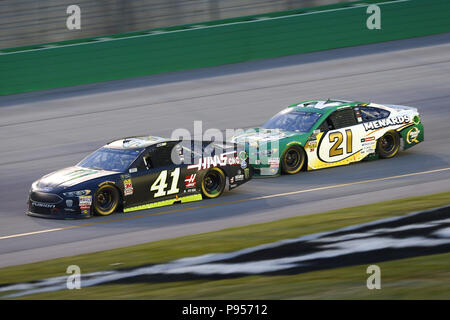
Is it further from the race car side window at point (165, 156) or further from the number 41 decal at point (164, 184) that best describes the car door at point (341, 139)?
the number 41 decal at point (164, 184)

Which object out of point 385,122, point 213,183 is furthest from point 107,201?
point 385,122

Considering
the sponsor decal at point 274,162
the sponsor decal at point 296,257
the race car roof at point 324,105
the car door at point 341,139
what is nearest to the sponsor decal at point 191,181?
the sponsor decal at point 274,162

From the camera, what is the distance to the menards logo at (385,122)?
17.7m

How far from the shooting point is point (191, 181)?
49.6ft

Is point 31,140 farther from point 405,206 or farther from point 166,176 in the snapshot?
point 405,206

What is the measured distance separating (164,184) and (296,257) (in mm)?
4951

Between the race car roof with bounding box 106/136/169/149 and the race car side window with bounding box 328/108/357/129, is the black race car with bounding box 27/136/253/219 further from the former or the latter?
the race car side window with bounding box 328/108/357/129

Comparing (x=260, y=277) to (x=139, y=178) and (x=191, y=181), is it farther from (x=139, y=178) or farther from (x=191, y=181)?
(x=191, y=181)

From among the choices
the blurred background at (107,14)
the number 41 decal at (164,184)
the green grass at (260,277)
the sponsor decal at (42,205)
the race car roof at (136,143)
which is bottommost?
the green grass at (260,277)

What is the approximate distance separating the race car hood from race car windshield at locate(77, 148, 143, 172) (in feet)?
0.67

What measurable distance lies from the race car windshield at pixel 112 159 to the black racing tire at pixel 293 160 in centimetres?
336

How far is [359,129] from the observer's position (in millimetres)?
17500

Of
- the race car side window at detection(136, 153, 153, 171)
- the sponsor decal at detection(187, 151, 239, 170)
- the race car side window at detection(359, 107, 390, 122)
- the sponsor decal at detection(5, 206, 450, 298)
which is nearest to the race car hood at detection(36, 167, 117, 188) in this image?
the race car side window at detection(136, 153, 153, 171)
